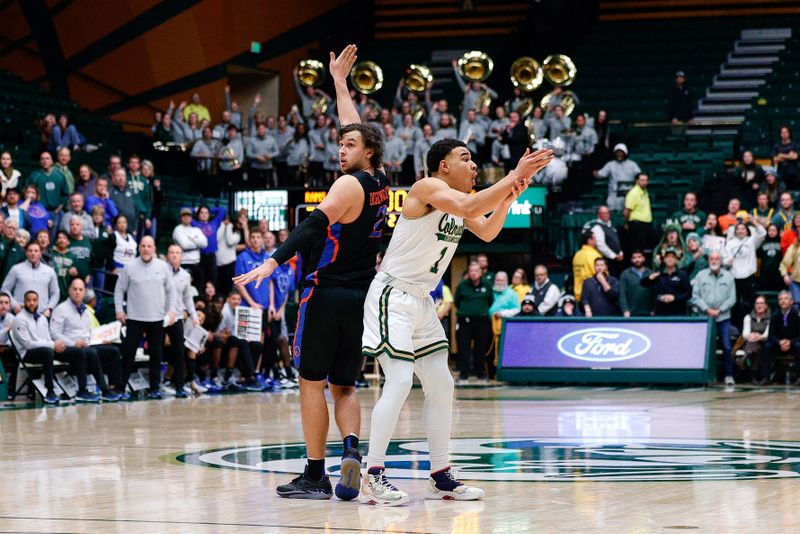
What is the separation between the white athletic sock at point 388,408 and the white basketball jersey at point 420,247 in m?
0.46

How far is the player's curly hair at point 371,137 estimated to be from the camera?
6.78 m

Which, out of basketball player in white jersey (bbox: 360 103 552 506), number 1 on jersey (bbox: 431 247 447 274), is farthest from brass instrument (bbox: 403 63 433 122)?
number 1 on jersey (bbox: 431 247 447 274)

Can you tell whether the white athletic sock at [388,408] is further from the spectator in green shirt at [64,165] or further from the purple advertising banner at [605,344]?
the spectator in green shirt at [64,165]

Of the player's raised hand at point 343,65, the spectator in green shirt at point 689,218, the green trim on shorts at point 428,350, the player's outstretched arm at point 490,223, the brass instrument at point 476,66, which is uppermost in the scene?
the brass instrument at point 476,66

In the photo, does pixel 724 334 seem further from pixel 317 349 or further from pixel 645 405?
pixel 317 349

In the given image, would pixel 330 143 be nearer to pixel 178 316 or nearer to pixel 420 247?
pixel 178 316

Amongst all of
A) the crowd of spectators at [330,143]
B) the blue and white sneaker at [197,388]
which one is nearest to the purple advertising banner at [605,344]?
the blue and white sneaker at [197,388]

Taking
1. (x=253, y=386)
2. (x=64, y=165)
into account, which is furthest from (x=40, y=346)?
(x=64, y=165)

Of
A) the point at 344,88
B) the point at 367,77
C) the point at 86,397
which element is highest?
the point at 367,77

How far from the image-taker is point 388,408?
20.9 feet

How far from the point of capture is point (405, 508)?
611 cm

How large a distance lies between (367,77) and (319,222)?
72.0ft

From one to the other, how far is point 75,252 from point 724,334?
8.64 metres

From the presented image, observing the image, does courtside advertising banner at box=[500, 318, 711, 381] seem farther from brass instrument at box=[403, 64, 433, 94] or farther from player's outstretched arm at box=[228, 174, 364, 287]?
player's outstretched arm at box=[228, 174, 364, 287]
